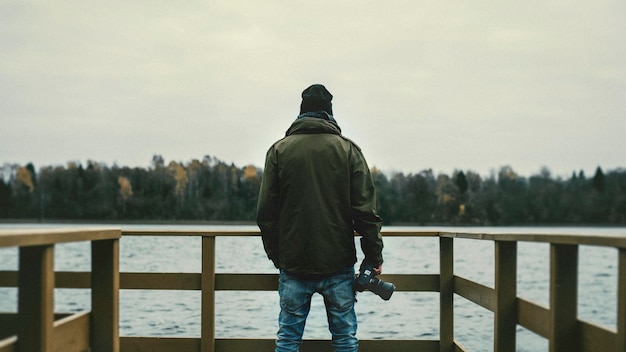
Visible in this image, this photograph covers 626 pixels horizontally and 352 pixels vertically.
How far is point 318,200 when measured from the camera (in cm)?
354

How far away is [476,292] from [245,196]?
72.0m

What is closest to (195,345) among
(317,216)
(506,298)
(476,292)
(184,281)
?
(184,281)

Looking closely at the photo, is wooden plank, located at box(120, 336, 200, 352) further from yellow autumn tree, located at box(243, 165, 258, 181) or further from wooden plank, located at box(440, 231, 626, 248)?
yellow autumn tree, located at box(243, 165, 258, 181)

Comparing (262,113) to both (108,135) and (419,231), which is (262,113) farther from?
(419,231)

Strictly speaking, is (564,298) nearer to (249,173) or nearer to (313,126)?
(313,126)

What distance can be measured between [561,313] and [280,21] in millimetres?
48633

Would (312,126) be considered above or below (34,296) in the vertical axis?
above

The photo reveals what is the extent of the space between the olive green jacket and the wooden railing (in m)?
0.85

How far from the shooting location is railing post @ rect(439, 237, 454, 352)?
4.73 meters

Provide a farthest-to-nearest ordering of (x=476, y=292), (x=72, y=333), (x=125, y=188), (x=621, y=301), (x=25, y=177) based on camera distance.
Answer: (x=25, y=177) < (x=125, y=188) < (x=476, y=292) < (x=72, y=333) < (x=621, y=301)

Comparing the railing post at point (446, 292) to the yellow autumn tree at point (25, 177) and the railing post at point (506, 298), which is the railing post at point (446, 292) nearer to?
the railing post at point (506, 298)

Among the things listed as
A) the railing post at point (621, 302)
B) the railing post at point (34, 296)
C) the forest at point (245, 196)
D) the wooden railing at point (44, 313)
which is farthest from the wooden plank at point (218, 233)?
the forest at point (245, 196)

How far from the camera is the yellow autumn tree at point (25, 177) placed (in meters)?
86.6

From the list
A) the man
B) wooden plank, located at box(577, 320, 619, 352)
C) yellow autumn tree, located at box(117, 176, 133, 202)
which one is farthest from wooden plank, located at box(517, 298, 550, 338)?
yellow autumn tree, located at box(117, 176, 133, 202)
